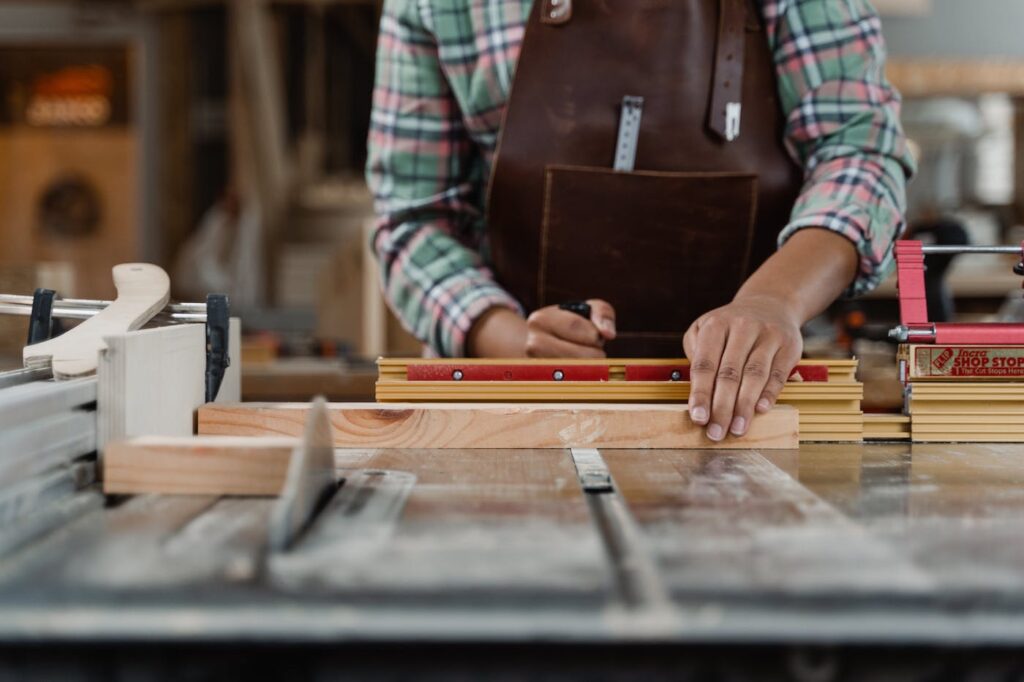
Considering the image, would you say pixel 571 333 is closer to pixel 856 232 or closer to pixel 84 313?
pixel 856 232

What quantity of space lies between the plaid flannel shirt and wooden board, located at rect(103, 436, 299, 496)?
77 cm

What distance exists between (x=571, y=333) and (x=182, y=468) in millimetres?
591

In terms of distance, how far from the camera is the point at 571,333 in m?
1.29

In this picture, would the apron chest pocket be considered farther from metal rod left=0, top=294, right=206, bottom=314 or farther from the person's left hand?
metal rod left=0, top=294, right=206, bottom=314

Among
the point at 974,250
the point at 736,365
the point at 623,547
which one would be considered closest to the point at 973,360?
the point at 974,250

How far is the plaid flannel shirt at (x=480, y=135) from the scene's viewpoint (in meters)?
1.48

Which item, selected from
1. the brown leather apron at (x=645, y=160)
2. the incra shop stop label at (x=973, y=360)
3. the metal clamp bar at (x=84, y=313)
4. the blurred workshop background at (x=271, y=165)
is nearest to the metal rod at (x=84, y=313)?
the metal clamp bar at (x=84, y=313)

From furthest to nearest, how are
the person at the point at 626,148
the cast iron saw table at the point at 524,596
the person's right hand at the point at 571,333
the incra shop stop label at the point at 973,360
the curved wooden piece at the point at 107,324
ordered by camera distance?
the person at the point at 626,148 < the person's right hand at the point at 571,333 < the incra shop stop label at the point at 973,360 < the curved wooden piece at the point at 107,324 < the cast iron saw table at the point at 524,596

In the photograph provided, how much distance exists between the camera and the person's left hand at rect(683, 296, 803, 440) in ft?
3.32

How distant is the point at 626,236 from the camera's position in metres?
1.65

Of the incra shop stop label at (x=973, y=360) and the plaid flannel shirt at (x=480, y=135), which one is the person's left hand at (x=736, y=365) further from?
the plaid flannel shirt at (x=480, y=135)

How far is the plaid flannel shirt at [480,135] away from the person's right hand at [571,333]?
0.87 feet

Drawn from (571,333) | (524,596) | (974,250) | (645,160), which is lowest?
(524,596)

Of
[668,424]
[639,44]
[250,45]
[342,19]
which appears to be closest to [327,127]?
[342,19]
